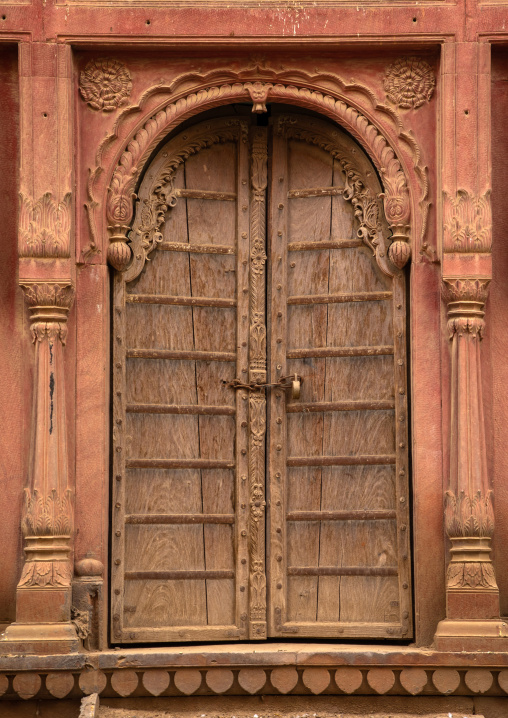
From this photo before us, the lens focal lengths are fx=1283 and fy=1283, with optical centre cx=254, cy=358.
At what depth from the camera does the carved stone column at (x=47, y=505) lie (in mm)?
7020

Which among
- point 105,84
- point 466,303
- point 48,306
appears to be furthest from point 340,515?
point 105,84

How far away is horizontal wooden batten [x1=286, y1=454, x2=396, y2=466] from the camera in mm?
7668

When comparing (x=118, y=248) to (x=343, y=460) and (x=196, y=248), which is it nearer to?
(x=196, y=248)

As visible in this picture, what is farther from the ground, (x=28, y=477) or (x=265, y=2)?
(x=265, y=2)

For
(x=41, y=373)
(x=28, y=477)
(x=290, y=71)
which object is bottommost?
(x=28, y=477)

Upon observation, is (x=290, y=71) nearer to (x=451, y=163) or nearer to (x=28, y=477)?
(x=451, y=163)

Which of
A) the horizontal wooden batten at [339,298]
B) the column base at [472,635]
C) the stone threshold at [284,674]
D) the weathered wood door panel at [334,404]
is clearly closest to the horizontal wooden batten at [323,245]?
the weathered wood door panel at [334,404]

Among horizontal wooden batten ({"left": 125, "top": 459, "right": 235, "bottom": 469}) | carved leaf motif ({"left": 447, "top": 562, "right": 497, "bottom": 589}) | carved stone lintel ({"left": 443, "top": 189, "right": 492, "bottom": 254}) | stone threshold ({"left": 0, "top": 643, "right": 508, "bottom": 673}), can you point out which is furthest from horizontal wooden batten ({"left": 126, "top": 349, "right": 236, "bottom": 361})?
carved leaf motif ({"left": 447, "top": 562, "right": 497, "bottom": 589})

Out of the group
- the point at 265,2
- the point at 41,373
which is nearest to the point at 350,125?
the point at 265,2

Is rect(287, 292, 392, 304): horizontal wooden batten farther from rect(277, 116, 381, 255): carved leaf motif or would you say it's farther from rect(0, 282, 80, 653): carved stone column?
rect(0, 282, 80, 653): carved stone column

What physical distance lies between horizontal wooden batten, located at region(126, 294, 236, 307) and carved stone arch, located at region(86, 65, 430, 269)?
24 cm

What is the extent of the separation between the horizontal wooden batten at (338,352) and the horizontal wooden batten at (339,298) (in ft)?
0.96

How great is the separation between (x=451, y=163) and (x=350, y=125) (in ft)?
2.24

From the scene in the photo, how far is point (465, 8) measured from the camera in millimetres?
7492
